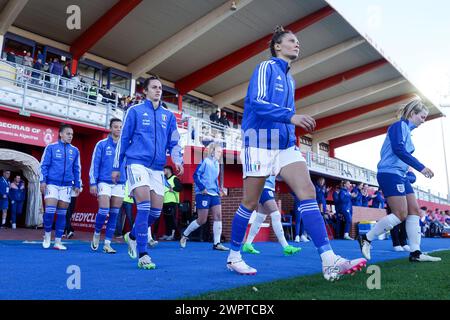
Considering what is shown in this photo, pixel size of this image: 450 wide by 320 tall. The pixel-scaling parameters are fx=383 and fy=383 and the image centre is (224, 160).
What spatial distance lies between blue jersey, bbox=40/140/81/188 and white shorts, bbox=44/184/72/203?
69mm

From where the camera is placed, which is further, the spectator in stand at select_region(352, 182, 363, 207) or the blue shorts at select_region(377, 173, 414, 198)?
the spectator in stand at select_region(352, 182, 363, 207)

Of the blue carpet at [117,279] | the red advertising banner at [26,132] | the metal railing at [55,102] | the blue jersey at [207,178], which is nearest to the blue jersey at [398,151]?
the blue carpet at [117,279]

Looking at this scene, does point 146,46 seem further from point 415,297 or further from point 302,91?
point 415,297

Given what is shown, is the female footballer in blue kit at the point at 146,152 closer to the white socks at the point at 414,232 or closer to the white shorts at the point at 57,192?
the white shorts at the point at 57,192

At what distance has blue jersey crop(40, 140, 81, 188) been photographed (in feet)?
20.8

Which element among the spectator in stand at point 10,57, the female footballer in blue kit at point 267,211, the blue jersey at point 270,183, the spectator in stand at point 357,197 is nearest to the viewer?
the female footballer in blue kit at point 267,211

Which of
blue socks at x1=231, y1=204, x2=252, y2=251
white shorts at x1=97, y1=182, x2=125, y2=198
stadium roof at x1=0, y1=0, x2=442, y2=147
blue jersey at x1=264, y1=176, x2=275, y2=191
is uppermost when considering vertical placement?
stadium roof at x1=0, y1=0, x2=442, y2=147

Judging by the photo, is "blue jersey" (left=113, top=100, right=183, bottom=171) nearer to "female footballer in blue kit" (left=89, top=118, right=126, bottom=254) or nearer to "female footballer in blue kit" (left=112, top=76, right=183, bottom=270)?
"female footballer in blue kit" (left=112, top=76, right=183, bottom=270)

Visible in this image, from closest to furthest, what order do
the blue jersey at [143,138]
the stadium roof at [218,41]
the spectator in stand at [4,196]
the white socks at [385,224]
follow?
1. the blue jersey at [143,138]
2. the white socks at [385,224]
3. the spectator in stand at [4,196]
4. the stadium roof at [218,41]

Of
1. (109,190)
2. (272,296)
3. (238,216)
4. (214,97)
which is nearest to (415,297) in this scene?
(272,296)

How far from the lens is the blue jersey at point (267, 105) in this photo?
3.33m

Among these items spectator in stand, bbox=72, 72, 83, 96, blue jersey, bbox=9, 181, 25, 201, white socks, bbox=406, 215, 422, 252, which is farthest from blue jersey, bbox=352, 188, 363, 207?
blue jersey, bbox=9, 181, 25, 201

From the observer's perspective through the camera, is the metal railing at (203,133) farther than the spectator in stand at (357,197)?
No

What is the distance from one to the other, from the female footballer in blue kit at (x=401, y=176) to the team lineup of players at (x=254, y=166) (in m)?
0.01
